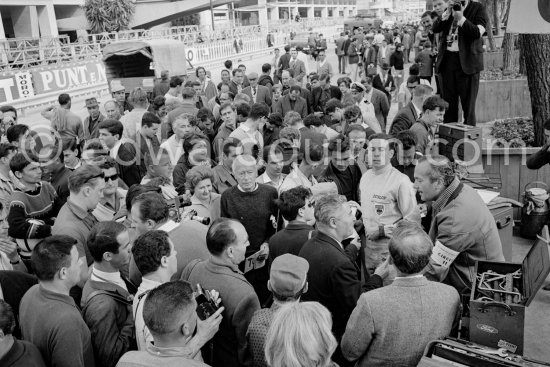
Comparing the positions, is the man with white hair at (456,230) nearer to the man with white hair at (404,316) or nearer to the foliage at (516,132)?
the man with white hair at (404,316)

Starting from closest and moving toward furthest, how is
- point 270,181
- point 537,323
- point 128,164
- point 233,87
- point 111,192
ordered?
point 537,323 < point 111,192 < point 270,181 < point 128,164 < point 233,87

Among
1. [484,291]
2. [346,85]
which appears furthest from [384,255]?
[346,85]

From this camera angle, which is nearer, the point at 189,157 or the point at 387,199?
the point at 387,199

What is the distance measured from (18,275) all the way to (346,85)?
810 centimetres

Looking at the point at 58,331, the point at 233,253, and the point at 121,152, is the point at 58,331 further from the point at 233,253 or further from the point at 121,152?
the point at 121,152

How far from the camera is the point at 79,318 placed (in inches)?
118

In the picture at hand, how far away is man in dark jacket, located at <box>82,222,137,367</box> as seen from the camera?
3.13m

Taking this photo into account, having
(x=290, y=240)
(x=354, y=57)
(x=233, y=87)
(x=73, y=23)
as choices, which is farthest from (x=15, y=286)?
(x=73, y=23)

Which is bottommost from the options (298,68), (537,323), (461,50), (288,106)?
(537,323)

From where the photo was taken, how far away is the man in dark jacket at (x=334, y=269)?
11.4ft

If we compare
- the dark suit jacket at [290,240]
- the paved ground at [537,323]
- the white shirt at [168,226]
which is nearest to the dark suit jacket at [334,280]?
the dark suit jacket at [290,240]

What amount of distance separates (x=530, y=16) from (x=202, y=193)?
370cm

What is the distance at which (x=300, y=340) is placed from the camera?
245 centimetres

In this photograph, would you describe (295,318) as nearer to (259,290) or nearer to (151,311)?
(151,311)
